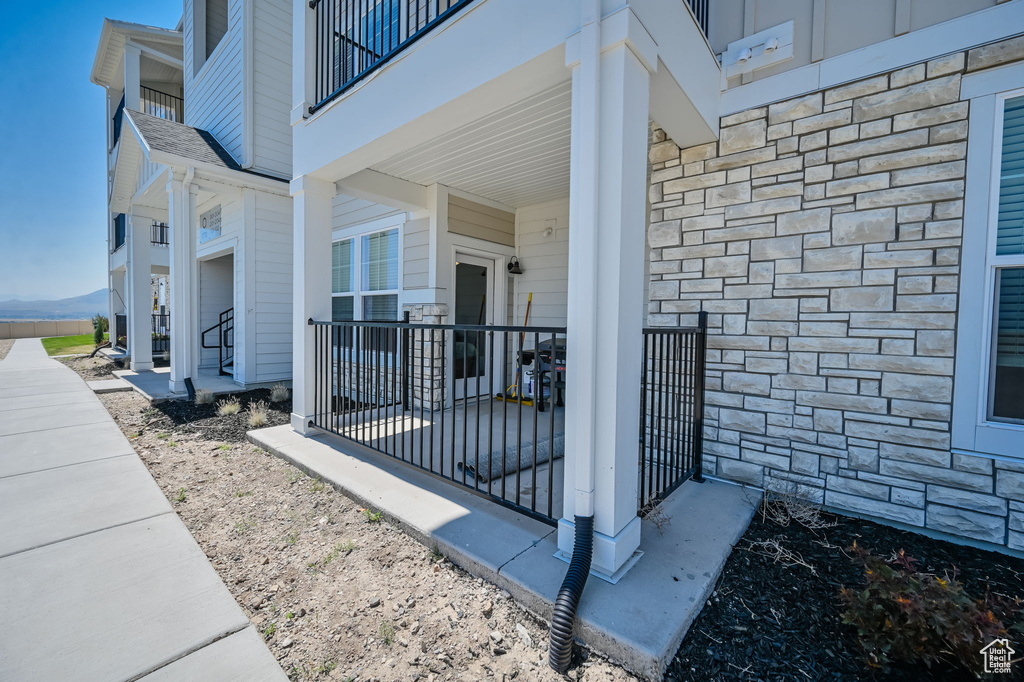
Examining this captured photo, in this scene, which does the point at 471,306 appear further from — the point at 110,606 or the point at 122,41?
the point at 122,41

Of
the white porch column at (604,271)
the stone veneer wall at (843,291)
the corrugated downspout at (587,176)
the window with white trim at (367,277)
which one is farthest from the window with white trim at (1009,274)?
the window with white trim at (367,277)

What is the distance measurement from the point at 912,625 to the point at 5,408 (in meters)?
8.39

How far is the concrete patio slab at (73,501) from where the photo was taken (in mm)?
2438

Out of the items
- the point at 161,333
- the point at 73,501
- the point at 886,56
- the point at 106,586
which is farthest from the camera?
the point at 161,333

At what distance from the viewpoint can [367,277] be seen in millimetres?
6098

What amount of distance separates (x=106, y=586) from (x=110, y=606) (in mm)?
194

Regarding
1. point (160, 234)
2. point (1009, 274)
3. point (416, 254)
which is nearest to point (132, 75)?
point (160, 234)

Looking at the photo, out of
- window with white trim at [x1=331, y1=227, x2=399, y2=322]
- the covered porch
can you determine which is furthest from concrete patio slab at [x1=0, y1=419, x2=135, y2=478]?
window with white trim at [x1=331, y1=227, x2=399, y2=322]

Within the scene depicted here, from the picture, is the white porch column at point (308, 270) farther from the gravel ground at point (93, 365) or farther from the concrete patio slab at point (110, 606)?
the gravel ground at point (93, 365)

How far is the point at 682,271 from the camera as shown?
10.4ft

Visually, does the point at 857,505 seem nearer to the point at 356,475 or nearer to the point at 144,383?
the point at 356,475

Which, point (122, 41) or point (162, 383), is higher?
point (122, 41)

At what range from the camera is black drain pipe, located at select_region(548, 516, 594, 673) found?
1.56 meters

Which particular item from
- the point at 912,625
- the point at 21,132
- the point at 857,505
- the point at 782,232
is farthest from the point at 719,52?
the point at 21,132
